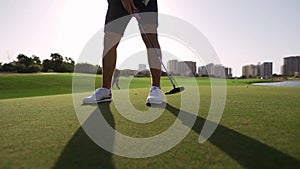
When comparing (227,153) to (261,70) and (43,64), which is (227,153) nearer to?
(43,64)

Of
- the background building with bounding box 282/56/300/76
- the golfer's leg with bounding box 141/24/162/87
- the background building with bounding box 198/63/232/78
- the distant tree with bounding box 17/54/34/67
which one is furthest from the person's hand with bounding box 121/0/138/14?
the background building with bounding box 282/56/300/76

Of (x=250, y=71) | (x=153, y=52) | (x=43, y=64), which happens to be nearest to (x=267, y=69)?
(x=250, y=71)

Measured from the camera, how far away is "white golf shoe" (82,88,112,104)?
8.73 feet

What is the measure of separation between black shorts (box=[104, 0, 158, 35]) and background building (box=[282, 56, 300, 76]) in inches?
2194

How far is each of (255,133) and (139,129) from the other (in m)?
0.64

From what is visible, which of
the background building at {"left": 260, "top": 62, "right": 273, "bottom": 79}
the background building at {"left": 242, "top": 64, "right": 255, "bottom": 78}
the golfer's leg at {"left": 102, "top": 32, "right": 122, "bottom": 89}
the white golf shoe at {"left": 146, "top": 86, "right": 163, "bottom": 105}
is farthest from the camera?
the background building at {"left": 242, "top": 64, "right": 255, "bottom": 78}

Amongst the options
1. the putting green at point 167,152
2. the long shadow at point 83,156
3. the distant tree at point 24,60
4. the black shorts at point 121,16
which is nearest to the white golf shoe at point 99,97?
the black shorts at point 121,16

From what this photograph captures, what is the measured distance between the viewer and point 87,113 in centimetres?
202

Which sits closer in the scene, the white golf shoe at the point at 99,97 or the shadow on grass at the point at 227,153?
the shadow on grass at the point at 227,153

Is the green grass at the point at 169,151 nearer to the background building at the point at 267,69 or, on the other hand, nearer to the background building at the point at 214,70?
the background building at the point at 214,70

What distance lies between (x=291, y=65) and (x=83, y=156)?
61162 mm

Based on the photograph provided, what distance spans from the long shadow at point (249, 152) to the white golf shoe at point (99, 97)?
4.96 ft

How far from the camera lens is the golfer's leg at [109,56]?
2844mm

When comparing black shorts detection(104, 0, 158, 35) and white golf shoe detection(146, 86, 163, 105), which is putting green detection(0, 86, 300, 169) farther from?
black shorts detection(104, 0, 158, 35)
